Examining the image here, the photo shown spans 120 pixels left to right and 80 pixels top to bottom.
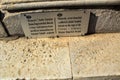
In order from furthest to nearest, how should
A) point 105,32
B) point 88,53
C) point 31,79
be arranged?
point 105,32
point 88,53
point 31,79

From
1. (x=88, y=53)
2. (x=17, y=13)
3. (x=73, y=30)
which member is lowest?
(x=88, y=53)

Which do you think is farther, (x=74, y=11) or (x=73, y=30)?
(x=73, y=30)

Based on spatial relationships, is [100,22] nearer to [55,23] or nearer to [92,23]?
[92,23]

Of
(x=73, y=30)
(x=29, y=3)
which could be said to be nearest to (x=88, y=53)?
(x=73, y=30)

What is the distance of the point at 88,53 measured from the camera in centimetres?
161

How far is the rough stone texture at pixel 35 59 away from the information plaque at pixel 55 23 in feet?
0.21

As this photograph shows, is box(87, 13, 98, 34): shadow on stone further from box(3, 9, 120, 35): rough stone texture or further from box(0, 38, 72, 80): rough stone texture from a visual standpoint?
box(0, 38, 72, 80): rough stone texture

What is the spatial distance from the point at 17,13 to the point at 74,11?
15.8 inches

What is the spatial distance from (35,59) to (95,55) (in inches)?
17.1

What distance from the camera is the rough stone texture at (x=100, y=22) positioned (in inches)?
62.4

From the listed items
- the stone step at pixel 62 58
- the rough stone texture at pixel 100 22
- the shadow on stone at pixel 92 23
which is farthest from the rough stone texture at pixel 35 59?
the shadow on stone at pixel 92 23

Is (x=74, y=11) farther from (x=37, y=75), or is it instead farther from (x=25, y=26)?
(x=37, y=75)

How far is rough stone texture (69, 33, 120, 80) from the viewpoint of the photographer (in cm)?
152

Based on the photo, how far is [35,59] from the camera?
1598 millimetres
